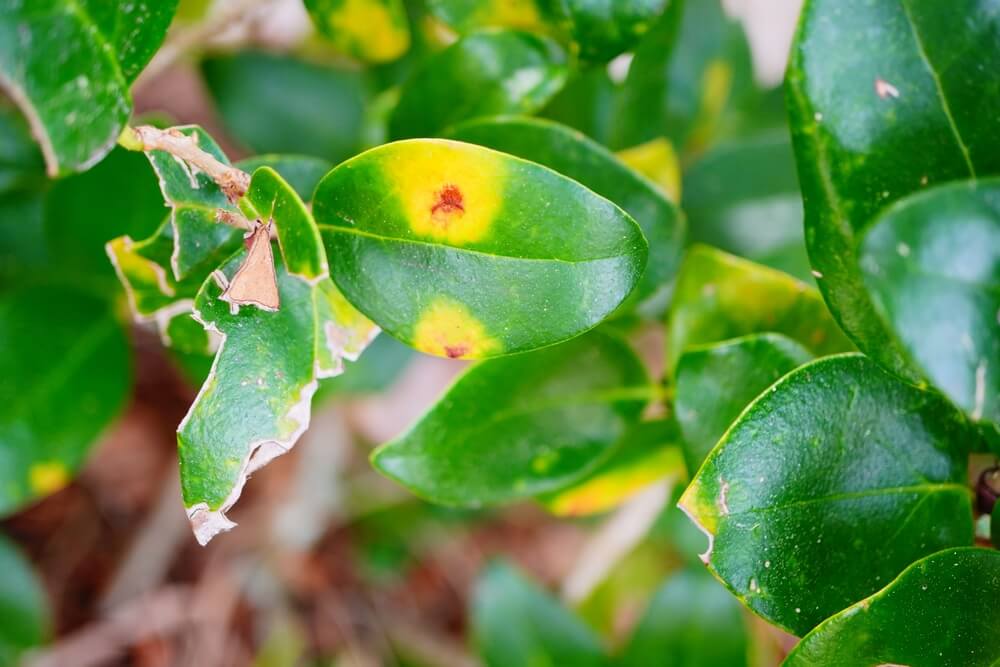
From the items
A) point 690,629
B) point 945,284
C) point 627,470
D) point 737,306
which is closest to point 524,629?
point 690,629

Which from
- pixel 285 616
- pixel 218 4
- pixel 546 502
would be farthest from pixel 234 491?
pixel 285 616

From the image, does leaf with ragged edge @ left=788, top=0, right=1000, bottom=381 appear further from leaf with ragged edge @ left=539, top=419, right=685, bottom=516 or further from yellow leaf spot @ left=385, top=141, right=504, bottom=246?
leaf with ragged edge @ left=539, top=419, right=685, bottom=516

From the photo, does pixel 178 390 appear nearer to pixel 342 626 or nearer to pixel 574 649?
pixel 342 626

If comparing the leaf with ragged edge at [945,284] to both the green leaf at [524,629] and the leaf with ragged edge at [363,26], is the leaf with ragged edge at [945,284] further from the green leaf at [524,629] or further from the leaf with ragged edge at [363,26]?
the green leaf at [524,629]

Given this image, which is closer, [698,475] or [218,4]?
[698,475]

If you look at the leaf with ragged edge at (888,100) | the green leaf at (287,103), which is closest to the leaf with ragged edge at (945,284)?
the leaf with ragged edge at (888,100)
